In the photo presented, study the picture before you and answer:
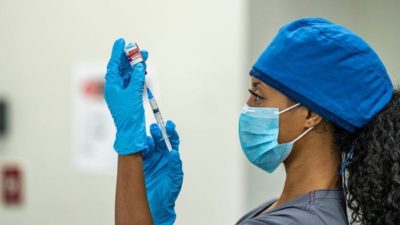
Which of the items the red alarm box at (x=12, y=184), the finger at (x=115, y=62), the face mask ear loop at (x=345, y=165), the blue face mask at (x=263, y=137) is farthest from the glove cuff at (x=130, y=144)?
the red alarm box at (x=12, y=184)

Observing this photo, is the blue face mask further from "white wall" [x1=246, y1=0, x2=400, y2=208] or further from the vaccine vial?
"white wall" [x1=246, y1=0, x2=400, y2=208]

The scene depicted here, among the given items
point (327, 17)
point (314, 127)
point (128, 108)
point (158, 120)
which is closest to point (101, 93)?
point (327, 17)

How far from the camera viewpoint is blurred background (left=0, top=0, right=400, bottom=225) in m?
2.29

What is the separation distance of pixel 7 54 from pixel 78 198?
0.61 metres

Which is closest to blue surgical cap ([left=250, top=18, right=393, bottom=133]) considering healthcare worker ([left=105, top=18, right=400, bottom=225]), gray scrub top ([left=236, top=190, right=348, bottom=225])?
healthcare worker ([left=105, top=18, right=400, bottom=225])

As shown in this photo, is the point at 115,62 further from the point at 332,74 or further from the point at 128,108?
the point at 332,74

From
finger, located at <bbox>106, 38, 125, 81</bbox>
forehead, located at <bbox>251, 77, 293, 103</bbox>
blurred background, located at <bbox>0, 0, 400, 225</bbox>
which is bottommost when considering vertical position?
blurred background, located at <bbox>0, 0, 400, 225</bbox>

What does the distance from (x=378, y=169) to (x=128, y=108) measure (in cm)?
46

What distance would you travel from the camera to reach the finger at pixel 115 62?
1.25m

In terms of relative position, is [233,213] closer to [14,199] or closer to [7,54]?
[14,199]

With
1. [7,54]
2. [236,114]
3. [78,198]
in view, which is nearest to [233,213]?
[236,114]

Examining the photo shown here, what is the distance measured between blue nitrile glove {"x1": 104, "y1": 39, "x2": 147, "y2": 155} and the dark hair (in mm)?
390

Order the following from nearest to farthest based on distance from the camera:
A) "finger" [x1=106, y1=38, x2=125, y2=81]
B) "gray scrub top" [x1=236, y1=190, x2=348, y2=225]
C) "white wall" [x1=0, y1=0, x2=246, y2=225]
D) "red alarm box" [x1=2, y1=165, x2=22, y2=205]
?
"gray scrub top" [x1=236, y1=190, x2=348, y2=225] → "finger" [x1=106, y1=38, x2=125, y2=81] → "white wall" [x1=0, y1=0, x2=246, y2=225] → "red alarm box" [x1=2, y1=165, x2=22, y2=205]

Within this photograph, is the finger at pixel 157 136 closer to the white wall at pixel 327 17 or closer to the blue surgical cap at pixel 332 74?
the blue surgical cap at pixel 332 74
